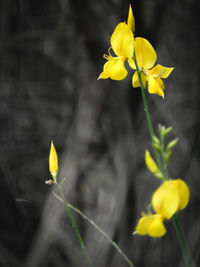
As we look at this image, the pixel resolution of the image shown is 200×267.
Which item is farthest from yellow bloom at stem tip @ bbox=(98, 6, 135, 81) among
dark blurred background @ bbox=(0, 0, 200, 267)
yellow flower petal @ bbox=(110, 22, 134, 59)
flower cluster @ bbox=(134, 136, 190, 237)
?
dark blurred background @ bbox=(0, 0, 200, 267)

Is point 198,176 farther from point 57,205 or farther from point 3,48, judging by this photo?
point 3,48

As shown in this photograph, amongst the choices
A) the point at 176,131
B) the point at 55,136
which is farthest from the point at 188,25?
the point at 55,136

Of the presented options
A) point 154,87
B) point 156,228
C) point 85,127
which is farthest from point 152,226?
point 85,127

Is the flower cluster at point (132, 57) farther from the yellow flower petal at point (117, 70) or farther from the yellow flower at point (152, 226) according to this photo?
the yellow flower at point (152, 226)

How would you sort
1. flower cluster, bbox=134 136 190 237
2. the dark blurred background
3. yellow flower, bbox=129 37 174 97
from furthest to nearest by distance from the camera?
the dark blurred background, yellow flower, bbox=129 37 174 97, flower cluster, bbox=134 136 190 237

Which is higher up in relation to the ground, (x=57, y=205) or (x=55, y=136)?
(x=55, y=136)

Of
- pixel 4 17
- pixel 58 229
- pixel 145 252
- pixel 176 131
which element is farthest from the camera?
pixel 58 229

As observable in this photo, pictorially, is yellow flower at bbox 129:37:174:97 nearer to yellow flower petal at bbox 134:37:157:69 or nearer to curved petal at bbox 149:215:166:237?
yellow flower petal at bbox 134:37:157:69
